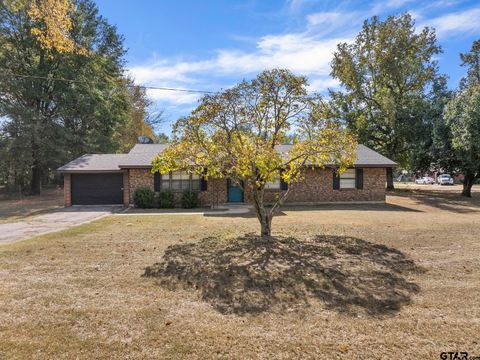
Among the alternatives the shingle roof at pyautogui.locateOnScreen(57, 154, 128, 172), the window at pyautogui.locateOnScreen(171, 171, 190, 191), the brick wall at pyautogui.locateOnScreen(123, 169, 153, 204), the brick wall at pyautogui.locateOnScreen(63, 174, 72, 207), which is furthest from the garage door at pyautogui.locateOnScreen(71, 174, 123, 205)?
the window at pyautogui.locateOnScreen(171, 171, 190, 191)

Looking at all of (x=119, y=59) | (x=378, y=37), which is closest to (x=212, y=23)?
(x=378, y=37)

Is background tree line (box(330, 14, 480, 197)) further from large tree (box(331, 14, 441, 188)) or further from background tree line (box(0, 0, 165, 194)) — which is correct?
background tree line (box(0, 0, 165, 194))

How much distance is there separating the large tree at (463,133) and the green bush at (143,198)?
18.0 metres

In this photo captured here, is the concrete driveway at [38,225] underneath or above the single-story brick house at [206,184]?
underneath

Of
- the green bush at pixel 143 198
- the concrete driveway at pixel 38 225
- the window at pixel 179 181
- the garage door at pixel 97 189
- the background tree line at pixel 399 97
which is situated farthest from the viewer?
the background tree line at pixel 399 97

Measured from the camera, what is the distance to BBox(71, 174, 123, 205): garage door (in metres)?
18.3

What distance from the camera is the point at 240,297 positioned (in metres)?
4.77

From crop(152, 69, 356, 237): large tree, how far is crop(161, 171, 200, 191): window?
28.7 feet

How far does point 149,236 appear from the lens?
909cm

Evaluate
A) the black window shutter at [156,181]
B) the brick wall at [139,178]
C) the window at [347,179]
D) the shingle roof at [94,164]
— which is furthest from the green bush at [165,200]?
the window at [347,179]

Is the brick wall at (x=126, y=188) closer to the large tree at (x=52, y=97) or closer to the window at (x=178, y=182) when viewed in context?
the window at (x=178, y=182)

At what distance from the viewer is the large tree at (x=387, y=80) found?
83.0ft

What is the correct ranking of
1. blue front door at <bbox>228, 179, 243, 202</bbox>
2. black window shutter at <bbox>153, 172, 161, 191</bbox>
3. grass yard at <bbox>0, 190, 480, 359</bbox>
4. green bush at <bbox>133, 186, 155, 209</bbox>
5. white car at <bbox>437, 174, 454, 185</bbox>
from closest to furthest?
grass yard at <bbox>0, 190, 480, 359</bbox>
green bush at <bbox>133, 186, 155, 209</bbox>
black window shutter at <bbox>153, 172, 161, 191</bbox>
blue front door at <bbox>228, 179, 243, 202</bbox>
white car at <bbox>437, 174, 454, 185</bbox>

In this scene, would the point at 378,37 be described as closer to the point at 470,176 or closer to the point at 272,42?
the point at 470,176
